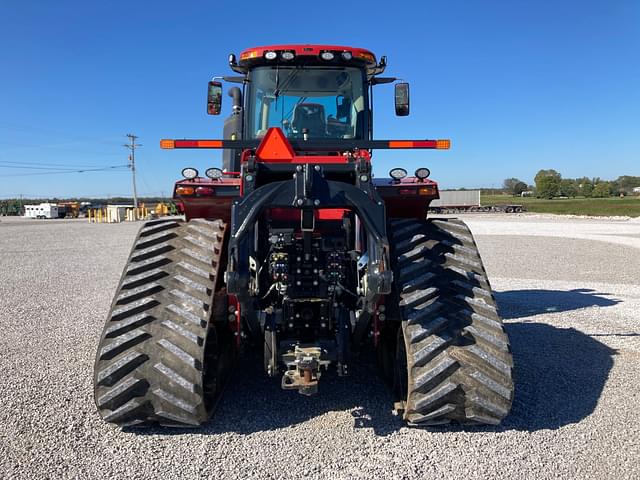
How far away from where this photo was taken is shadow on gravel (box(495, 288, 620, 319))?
859cm

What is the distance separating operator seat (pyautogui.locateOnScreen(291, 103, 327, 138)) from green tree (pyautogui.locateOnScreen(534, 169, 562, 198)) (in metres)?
111

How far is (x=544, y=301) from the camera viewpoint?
9469mm

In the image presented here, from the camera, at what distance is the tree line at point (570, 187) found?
107 m

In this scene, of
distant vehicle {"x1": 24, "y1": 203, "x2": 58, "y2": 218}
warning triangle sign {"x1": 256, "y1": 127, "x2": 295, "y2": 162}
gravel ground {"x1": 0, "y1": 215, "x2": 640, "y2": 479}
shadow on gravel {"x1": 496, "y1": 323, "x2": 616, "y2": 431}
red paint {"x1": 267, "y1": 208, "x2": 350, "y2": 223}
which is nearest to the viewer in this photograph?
gravel ground {"x1": 0, "y1": 215, "x2": 640, "y2": 479}

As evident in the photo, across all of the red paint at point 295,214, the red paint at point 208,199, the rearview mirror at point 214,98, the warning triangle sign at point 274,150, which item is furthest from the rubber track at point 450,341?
the rearview mirror at point 214,98

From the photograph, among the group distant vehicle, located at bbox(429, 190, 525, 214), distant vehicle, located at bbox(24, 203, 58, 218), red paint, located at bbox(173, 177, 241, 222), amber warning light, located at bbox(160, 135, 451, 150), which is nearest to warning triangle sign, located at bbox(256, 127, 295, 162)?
amber warning light, located at bbox(160, 135, 451, 150)

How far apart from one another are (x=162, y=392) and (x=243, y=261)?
3.44 ft

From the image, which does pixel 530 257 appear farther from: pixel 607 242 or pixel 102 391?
pixel 102 391

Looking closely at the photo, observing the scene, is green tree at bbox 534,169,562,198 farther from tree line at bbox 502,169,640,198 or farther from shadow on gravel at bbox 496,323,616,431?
shadow on gravel at bbox 496,323,616,431

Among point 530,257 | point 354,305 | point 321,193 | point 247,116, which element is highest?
point 247,116

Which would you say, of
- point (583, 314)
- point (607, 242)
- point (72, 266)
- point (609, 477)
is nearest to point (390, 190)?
point (609, 477)

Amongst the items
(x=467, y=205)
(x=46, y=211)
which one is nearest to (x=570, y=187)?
(x=467, y=205)

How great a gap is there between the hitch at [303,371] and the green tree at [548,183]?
11266 centimetres

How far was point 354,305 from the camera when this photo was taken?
4.23m
